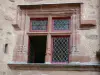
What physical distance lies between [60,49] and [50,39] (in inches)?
12.0

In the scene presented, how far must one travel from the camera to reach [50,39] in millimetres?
6598

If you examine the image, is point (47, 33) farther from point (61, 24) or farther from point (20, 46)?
point (20, 46)

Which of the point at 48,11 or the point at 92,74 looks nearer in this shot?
the point at 92,74

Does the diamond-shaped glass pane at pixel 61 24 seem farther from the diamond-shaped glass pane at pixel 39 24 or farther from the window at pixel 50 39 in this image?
the diamond-shaped glass pane at pixel 39 24

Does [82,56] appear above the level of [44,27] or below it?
below

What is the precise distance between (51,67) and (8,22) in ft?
4.48

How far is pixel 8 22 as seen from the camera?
6.64 m

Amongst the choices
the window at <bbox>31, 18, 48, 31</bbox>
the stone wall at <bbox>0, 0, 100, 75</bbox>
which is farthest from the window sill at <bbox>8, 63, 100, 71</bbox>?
the window at <bbox>31, 18, 48, 31</bbox>

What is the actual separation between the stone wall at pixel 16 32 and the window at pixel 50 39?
0.97 feet

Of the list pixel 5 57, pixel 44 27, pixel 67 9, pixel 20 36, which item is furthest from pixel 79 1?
pixel 5 57

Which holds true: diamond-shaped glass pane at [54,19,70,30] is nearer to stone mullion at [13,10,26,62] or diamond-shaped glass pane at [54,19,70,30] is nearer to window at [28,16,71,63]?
window at [28,16,71,63]

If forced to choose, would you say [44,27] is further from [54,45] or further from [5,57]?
[5,57]

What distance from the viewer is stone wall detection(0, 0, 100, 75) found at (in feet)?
20.7

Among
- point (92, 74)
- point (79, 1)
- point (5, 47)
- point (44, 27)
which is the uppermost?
point (79, 1)
